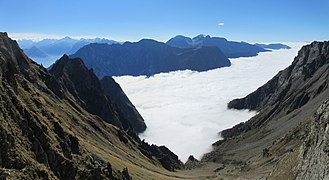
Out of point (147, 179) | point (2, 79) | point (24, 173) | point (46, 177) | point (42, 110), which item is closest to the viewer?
point (24, 173)

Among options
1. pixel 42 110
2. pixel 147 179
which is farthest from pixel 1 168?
pixel 147 179

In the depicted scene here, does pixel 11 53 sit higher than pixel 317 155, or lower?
higher

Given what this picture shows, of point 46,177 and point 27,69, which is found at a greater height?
point 27,69

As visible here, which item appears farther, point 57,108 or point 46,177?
point 57,108

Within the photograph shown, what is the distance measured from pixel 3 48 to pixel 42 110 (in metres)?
55.3

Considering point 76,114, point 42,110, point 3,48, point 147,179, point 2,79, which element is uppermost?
point 3,48

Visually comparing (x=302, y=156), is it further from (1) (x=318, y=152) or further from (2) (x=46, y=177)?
(2) (x=46, y=177)

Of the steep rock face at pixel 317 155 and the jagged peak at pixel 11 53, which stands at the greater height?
the jagged peak at pixel 11 53

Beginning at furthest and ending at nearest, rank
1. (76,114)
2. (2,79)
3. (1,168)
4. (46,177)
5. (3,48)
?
(76,114)
(3,48)
(2,79)
(46,177)
(1,168)

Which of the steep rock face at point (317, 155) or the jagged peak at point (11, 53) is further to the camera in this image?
the jagged peak at point (11, 53)

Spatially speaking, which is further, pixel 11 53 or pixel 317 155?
pixel 11 53

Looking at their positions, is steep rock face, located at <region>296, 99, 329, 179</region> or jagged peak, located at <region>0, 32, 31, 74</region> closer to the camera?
steep rock face, located at <region>296, 99, 329, 179</region>

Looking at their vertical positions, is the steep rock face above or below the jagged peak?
below

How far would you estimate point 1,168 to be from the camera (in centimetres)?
6619
